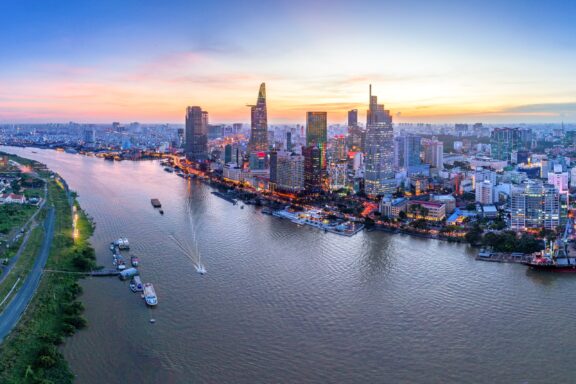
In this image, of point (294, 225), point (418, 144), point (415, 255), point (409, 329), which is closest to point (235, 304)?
point (409, 329)

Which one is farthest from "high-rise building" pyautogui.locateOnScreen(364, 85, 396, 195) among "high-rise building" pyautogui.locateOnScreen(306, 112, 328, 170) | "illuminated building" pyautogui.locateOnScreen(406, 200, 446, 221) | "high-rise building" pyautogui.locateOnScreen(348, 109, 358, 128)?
"high-rise building" pyautogui.locateOnScreen(348, 109, 358, 128)

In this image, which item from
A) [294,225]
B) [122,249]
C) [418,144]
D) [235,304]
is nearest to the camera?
[235,304]

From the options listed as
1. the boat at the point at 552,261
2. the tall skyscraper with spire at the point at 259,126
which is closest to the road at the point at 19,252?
the boat at the point at 552,261

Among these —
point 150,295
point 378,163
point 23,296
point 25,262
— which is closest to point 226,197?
point 378,163

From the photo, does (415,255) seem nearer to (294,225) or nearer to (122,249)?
(294,225)

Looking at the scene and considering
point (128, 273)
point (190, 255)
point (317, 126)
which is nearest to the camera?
point (128, 273)

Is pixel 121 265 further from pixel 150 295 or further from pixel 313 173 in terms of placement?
pixel 313 173

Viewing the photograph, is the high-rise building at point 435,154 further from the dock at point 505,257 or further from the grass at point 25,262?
the grass at point 25,262
